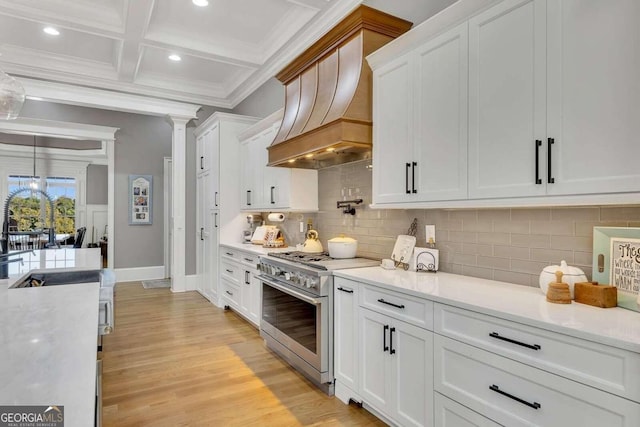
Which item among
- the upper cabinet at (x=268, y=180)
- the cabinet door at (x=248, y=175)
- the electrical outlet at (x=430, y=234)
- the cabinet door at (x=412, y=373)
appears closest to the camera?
the cabinet door at (x=412, y=373)

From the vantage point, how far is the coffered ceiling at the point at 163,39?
146 inches

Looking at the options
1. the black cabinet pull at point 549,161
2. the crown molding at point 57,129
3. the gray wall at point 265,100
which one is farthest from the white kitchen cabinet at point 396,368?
the crown molding at point 57,129

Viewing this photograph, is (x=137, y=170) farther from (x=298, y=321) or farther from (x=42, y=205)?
(x=298, y=321)

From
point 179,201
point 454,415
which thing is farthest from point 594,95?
point 179,201

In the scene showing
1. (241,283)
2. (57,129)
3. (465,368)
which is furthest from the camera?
(57,129)

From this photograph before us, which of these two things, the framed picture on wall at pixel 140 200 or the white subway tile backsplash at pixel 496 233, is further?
the framed picture on wall at pixel 140 200

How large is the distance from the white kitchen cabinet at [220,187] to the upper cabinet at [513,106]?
3.00m

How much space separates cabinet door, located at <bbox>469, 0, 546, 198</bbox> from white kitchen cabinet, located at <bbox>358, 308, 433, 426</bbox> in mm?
831

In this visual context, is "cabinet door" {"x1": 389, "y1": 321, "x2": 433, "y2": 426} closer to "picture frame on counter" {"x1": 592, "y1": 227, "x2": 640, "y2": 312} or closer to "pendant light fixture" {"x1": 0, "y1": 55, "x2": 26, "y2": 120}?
"picture frame on counter" {"x1": 592, "y1": 227, "x2": 640, "y2": 312}

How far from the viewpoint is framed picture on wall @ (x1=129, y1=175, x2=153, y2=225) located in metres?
7.01

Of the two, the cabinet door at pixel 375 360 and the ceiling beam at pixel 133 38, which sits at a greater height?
the ceiling beam at pixel 133 38

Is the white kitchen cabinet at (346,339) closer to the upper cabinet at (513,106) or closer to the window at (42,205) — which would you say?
the upper cabinet at (513,106)

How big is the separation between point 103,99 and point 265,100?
2.44 meters

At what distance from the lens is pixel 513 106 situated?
5.92 feet
